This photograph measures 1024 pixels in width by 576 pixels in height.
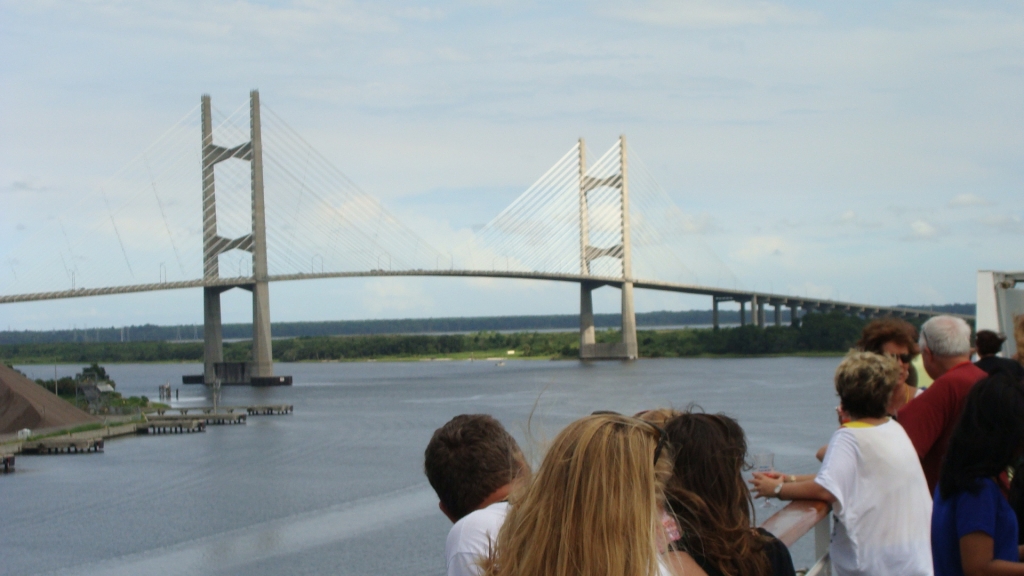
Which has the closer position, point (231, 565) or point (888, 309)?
point (231, 565)

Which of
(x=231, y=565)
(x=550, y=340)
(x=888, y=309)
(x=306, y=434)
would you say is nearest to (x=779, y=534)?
(x=231, y=565)

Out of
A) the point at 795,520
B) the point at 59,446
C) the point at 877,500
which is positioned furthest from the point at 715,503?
the point at 59,446

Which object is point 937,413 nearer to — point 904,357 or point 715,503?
point 904,357

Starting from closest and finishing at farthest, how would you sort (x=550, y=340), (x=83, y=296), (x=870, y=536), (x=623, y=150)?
(x=870, y=536)
(x=83, y=296)
(x=623, y=150)
(x=550, y=340)

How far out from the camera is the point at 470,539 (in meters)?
1.89

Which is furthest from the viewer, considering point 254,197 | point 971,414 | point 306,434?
point 254,197

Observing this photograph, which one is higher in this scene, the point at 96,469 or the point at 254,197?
the point at 254,197

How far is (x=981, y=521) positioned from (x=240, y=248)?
144 ft

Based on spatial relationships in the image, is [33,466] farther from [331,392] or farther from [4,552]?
[331,392]

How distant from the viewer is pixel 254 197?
4419 centimetres

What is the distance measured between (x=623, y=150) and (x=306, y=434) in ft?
105

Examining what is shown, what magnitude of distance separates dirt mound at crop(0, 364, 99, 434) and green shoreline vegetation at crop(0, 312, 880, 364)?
38374 millimetres

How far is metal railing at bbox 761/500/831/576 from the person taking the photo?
1.85 meters

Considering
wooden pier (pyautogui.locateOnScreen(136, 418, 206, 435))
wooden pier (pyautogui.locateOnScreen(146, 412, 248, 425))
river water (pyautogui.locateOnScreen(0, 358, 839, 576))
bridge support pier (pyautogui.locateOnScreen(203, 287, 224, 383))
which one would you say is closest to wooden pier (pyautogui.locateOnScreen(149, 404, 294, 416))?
river water (pyautogui.locateOnScreen(0, 358, 839, 576))
